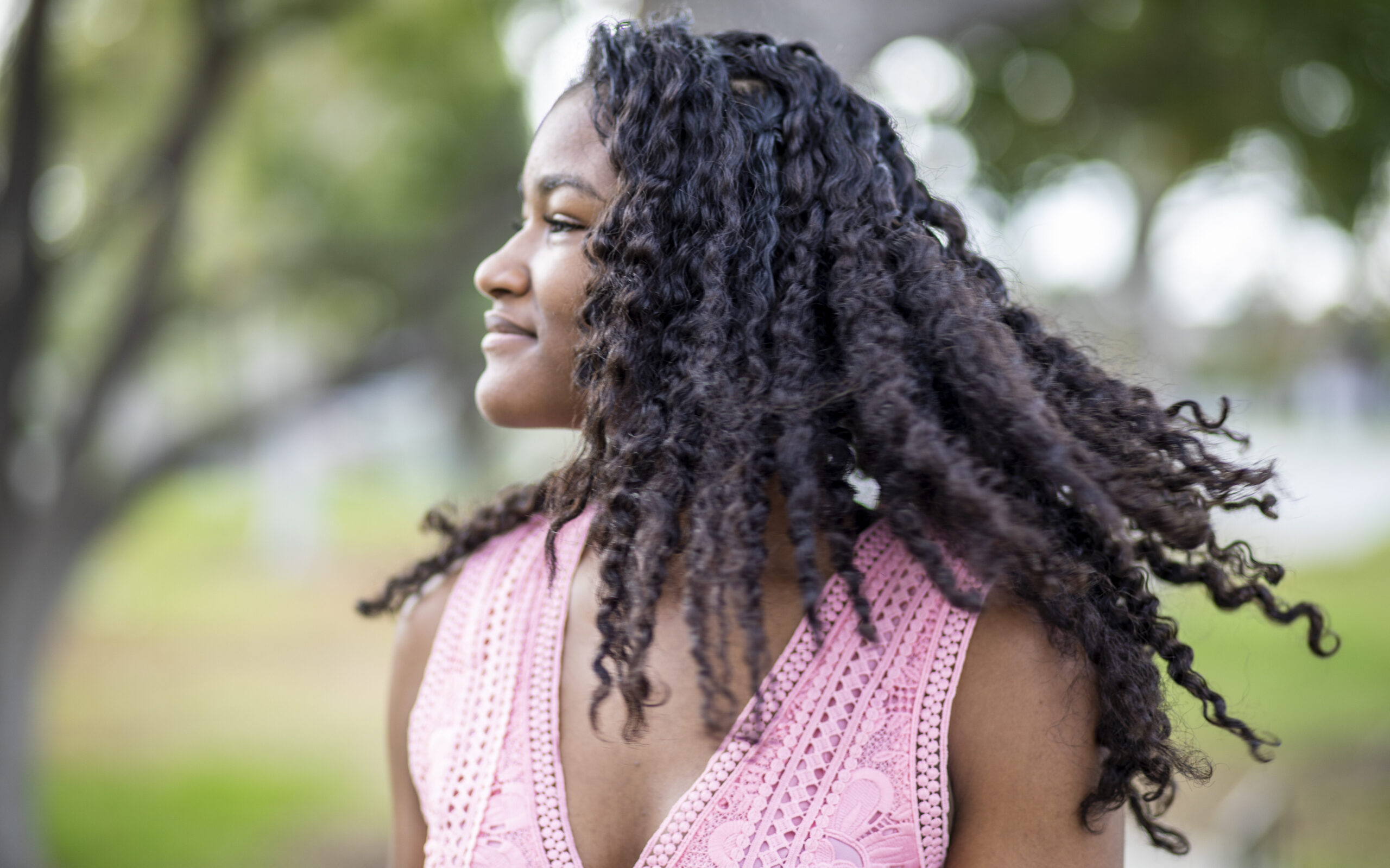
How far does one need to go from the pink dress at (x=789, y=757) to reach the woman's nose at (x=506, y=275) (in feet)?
1.82

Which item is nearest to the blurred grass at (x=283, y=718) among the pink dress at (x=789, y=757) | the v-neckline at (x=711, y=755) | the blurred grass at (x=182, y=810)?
the blurred grass at (x=182, y=810)

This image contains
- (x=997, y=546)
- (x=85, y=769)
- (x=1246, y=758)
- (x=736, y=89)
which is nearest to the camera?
(x=997, y=546)

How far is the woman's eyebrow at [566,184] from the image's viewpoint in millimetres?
1829

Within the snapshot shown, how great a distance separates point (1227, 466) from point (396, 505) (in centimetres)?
2582

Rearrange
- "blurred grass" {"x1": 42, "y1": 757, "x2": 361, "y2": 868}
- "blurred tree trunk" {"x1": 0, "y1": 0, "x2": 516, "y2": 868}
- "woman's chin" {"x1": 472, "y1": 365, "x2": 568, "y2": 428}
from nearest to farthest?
"woman's chin" {"x1": 472, "y1": 365, "x2": 568, "y2": 428} < "blurred tree trunk" {"x1": 0, "y1": 0, "x2": 516, "y2": 868} < "blurred grass" {"x1": 42, "y1": 757, "x2": 361, "y2": 868}

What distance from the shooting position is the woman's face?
1.83m

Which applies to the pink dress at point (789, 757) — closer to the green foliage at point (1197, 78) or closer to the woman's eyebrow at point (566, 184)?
the woman's eyebrow at point (566, 184)

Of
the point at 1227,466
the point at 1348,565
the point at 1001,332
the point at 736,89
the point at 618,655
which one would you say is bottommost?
the point at 618,655

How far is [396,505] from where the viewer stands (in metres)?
26.3

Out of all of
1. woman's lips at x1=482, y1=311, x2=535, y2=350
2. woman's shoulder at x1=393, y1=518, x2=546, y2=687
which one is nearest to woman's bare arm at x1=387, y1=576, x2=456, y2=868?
woman's shoulder at x1=393, y1=518, x2=546, y2=687

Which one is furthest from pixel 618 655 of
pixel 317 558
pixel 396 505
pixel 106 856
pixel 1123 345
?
pixel 396 505

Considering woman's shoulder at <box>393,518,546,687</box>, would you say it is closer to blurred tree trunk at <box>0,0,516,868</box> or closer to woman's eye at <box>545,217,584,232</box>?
woman's eye at <box>545,217,584,232</box>

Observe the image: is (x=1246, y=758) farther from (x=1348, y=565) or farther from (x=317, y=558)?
(x=317, y=558)

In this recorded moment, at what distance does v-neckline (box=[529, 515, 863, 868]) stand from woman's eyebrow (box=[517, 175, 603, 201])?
2.38ft
